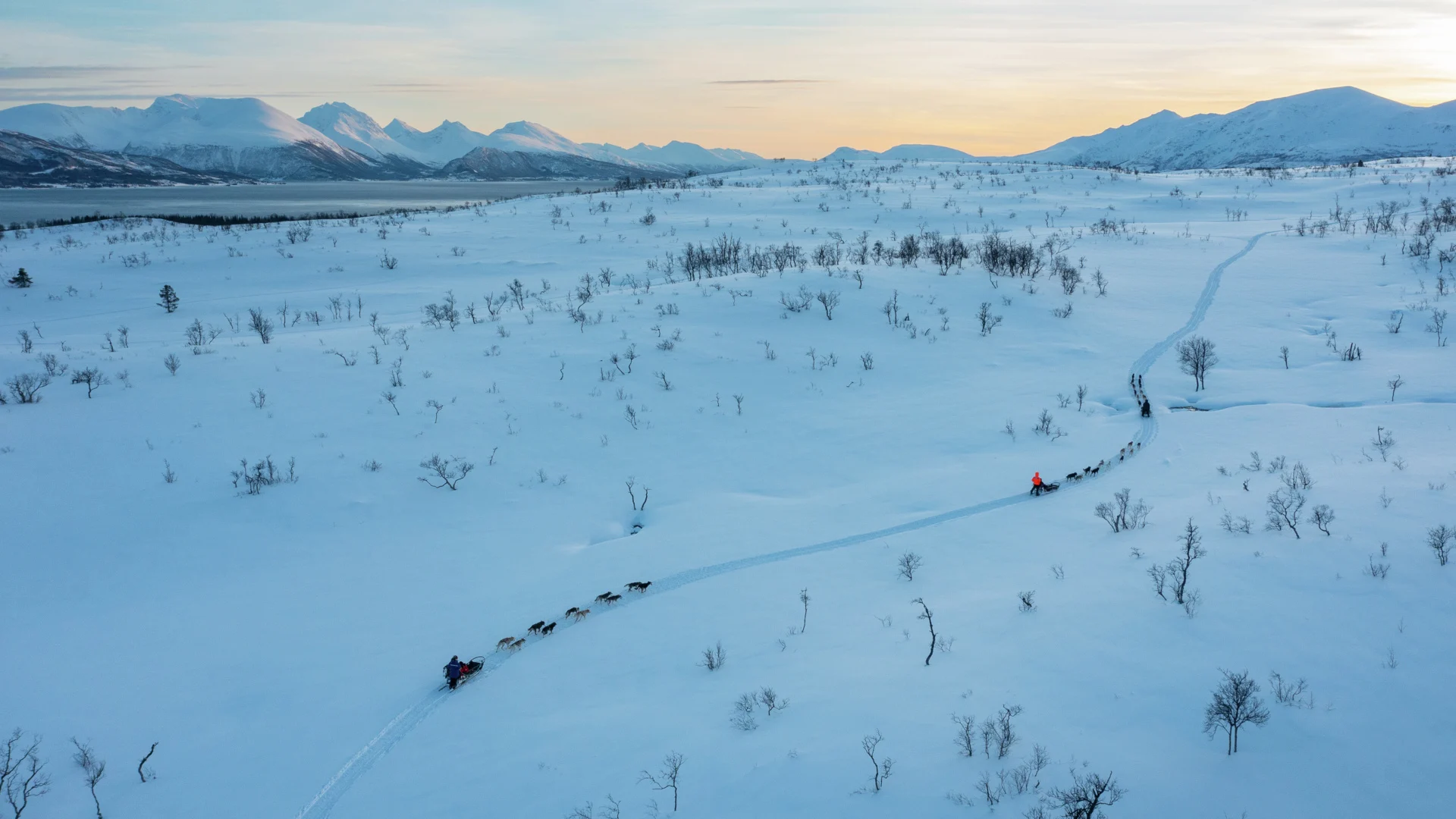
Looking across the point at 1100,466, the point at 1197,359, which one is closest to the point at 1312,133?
the point at 1197,359

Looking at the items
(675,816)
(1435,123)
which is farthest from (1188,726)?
(1435,123)

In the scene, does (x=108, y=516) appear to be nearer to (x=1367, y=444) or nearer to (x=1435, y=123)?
(x=1367, y=444)

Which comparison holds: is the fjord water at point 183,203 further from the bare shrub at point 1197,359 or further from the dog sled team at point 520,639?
the bare shrub at point 1197,359

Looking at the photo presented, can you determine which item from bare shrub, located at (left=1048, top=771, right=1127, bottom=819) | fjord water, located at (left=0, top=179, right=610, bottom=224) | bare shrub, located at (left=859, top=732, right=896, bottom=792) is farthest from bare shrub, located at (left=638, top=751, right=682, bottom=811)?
fjord water, located at (left=0, top=179, right=610, bottom=224)

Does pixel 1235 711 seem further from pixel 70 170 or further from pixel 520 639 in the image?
pixel 70 170

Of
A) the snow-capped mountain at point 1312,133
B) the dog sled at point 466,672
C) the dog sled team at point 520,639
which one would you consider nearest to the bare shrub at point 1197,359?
the dog sled team at point 520,639
